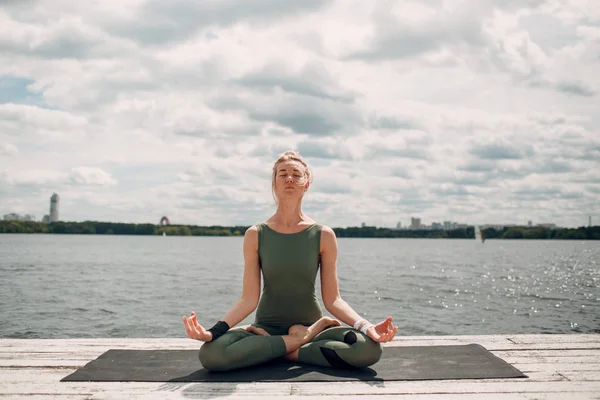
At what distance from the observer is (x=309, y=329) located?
557 cm

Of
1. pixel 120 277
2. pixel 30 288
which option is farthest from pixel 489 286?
pixel 30 288

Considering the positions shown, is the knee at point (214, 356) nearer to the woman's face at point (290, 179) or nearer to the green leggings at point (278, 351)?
the green leggings at point (278, 351)

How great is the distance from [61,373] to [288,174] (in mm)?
2896

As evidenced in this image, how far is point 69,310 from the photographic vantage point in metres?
20.4

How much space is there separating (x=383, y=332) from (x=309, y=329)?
786 mm

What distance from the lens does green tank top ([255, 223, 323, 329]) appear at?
5.69 metres

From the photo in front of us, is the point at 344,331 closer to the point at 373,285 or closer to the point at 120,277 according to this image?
the point at 373,285

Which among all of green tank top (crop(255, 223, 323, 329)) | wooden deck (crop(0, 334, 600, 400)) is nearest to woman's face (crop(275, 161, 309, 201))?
green tank top (crop(255, 223, 323, 329))

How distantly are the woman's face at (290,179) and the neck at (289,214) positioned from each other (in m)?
0.11

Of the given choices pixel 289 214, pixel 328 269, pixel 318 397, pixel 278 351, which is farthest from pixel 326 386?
pixel 289 214

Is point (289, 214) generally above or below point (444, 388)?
above

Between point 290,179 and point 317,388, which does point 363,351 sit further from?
point 290,179

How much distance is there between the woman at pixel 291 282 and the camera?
5414 millimetres

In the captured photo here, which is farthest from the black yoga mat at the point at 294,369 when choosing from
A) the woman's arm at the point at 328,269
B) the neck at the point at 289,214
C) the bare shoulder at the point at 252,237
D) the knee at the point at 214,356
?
the neck at the point at 289,214
